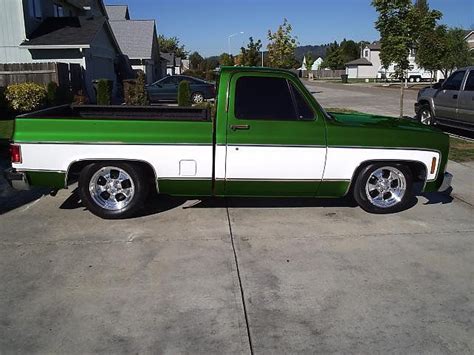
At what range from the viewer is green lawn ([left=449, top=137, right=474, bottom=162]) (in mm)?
9505

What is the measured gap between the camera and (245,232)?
5238 millimetres

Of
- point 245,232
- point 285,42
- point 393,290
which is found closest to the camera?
point 393,290

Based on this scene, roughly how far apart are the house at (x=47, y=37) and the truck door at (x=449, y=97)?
14787 mm

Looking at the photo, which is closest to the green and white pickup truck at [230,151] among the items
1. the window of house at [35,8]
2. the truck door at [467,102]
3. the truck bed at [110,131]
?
the truck bed at [110,131]

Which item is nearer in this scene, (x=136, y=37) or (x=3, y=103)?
(x=3, y=103)

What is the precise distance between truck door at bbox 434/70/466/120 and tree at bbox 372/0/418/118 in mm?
1774

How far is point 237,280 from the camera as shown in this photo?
4121 millimetres

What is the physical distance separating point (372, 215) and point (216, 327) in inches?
124

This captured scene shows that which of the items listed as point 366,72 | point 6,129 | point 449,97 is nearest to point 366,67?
point 366,72

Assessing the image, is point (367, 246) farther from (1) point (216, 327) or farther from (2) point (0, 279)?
(2) point (0, 279)

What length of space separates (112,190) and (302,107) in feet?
8.08

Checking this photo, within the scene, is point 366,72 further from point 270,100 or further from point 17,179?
point 17,179

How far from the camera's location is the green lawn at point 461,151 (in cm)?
950

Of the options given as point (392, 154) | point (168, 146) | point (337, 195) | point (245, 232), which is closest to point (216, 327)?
point (245, 232)
